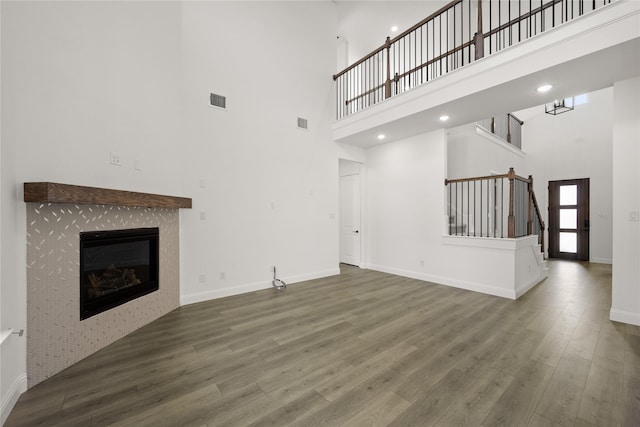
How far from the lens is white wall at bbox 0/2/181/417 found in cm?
191

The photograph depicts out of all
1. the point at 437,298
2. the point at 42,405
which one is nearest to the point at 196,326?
the point at 42,405

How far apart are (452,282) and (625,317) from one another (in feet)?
6.77

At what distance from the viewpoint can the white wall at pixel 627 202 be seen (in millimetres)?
3160

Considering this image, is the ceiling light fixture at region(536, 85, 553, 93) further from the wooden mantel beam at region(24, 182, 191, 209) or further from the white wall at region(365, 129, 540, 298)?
the wooden mantel beam at region(24, 182, 191, 209)

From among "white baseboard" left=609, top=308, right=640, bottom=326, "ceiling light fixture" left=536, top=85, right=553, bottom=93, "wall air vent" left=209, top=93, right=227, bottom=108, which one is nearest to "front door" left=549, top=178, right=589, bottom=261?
"white baseboard" left=609, top=308, right=640, bottom=326

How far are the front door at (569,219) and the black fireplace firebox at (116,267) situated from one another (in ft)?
34.4

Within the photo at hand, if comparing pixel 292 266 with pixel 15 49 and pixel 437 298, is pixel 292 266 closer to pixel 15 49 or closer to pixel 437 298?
pixel 437 298

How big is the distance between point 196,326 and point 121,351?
72 cm

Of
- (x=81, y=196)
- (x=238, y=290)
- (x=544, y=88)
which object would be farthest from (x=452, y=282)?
(x=81, y=196)

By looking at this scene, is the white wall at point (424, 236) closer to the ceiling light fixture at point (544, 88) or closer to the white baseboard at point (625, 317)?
the white baseboard at point (625, 317)

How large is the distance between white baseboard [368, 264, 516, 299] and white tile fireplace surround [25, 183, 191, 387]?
15.3 ft

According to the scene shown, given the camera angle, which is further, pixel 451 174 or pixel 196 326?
pixel 451 174

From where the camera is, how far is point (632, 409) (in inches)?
69.7

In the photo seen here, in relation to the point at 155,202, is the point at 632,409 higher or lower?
lower
